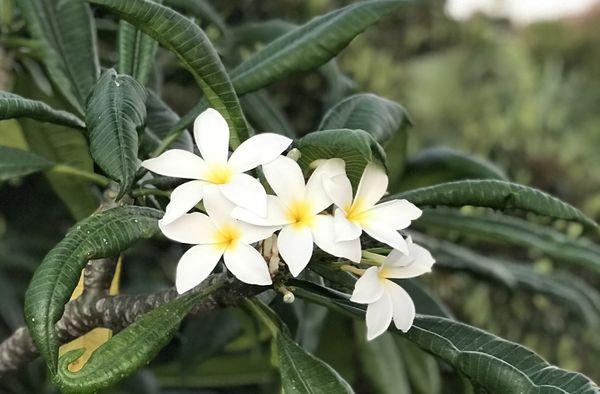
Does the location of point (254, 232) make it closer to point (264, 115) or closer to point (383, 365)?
point (264, 115)

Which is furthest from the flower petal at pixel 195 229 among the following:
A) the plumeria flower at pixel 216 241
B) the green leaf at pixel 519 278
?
the green leaf at pixel 519 278

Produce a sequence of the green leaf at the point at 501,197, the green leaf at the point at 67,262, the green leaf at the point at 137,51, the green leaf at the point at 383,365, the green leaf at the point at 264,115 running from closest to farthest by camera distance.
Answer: the green leaf at the point at 67,262 → the green leaf at the point at 501,197 → the green leaf at the point at 137,51 → the green leaf at the point at 264,115 → the green leaf at the point at 383,365

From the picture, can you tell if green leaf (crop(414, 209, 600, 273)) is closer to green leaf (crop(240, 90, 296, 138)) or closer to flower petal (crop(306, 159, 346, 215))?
green leaf (crop(240, 90, 296, 138))

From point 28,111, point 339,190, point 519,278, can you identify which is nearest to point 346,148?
point 339,190

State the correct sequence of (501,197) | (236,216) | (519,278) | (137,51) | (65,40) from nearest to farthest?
(236,216) → (501,197) → (137,51) → (65,40) → (519,278)

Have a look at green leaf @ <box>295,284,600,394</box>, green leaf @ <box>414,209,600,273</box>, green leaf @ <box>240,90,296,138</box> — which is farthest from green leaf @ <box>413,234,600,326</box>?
green leaf @ <box>295,284,600,394</box>

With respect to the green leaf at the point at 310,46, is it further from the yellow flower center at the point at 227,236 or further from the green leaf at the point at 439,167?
the green leaf at the point at 439,167

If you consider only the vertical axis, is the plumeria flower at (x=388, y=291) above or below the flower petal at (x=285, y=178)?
below
